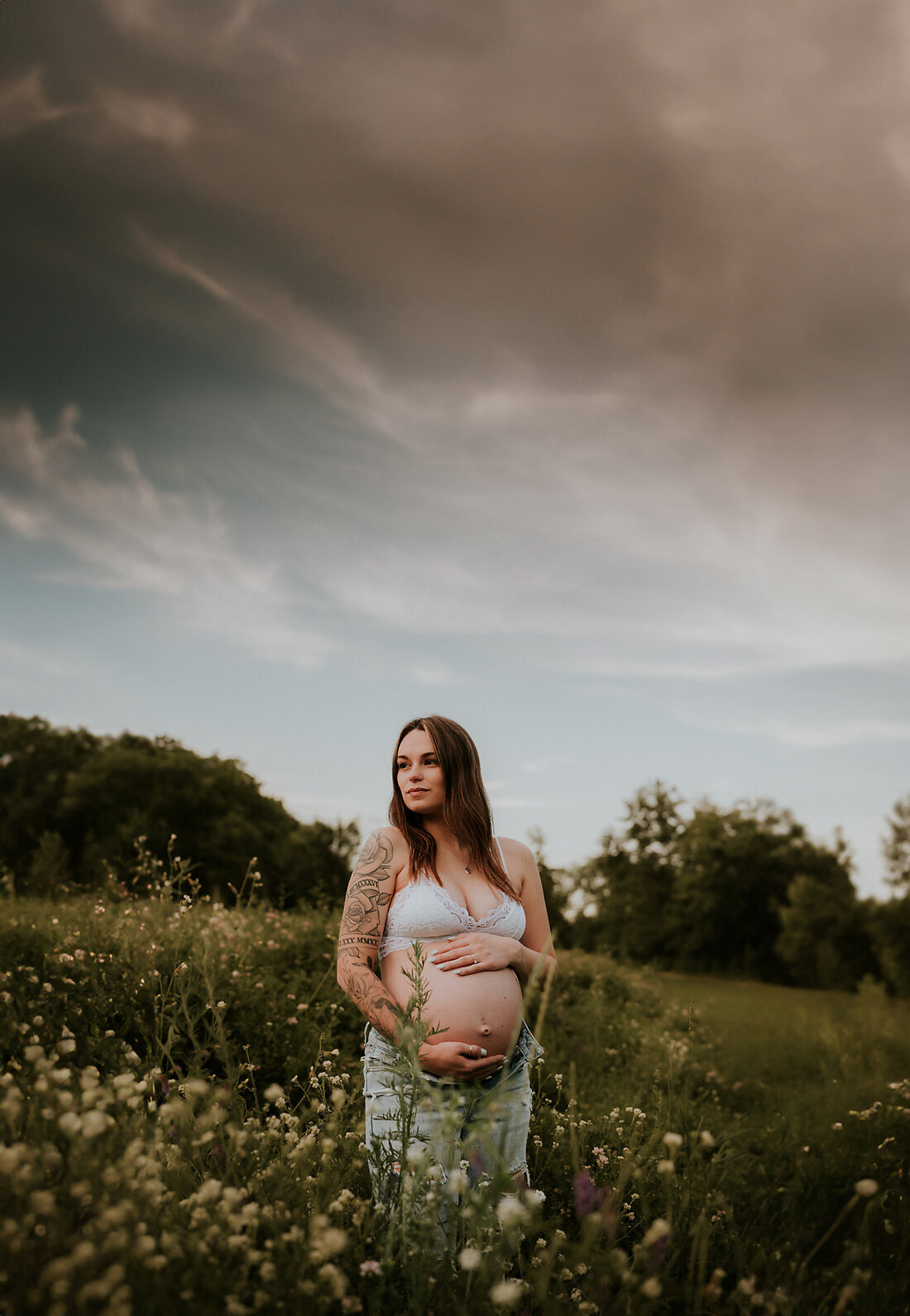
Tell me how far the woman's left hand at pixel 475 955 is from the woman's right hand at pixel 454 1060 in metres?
0.30

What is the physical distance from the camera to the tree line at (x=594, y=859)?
25203 mm

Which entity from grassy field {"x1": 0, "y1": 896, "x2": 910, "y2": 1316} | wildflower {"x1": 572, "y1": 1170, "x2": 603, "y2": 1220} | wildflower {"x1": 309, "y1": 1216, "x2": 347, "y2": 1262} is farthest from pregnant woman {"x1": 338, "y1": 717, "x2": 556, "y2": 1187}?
wildflower {"x1": 572, "y1": 1170, "x2": 603, "y2": 1220}

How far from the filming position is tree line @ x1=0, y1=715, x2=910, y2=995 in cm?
2520

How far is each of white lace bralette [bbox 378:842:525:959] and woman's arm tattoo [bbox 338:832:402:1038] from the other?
62mm

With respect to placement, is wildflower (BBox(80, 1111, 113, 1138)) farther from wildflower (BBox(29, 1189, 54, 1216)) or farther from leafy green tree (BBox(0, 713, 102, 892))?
leafy green tree (BBox(0, 713, 102, 892))

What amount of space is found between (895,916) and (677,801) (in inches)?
891

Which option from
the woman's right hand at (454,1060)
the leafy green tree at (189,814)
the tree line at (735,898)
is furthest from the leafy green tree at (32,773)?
the woman's right hand at (454,1060)

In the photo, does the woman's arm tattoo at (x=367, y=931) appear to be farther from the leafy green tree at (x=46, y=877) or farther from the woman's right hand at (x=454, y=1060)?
the leafy green tree at (x=46, y=877)

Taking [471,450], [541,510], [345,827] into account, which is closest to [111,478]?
[471,450]

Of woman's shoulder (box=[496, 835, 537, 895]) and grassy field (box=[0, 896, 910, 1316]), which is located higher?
woman's shoulder (box=[496, 835, 537, 895])

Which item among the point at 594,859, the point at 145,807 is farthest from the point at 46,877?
the point at 594,859

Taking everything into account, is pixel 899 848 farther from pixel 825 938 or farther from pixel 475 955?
pixel 475 955

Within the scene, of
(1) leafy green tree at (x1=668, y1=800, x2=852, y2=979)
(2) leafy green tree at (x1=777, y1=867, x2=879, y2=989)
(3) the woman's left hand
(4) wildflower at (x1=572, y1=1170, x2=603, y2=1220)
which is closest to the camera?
(4) wildflower at (x1=572, y1=1170, x2=603, y2=1220)

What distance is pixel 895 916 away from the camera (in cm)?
2603
